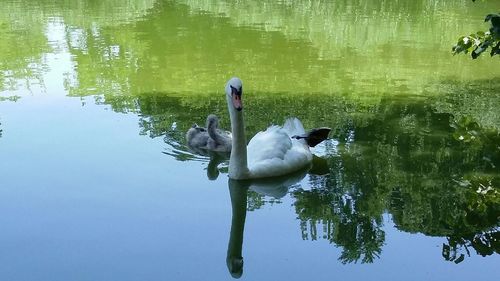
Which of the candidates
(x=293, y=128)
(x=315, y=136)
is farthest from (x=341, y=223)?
(x=293, y=128)

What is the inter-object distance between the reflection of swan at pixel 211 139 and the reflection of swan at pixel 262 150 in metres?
0.42

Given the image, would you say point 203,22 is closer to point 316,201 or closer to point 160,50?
point 160,50

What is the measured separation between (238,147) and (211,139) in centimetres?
117

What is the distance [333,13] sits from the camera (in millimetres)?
20266

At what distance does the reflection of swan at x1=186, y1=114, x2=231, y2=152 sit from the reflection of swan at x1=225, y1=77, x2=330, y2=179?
42 centimetres

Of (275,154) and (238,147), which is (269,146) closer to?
(275,154)

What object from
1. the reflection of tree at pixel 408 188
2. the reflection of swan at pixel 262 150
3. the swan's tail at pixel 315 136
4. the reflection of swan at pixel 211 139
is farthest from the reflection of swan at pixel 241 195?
the reflection of swan at pixel 211 139

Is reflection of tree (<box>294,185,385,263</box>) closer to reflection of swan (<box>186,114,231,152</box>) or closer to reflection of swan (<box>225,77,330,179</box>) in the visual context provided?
reflection of swan (<box>225,77,330,179</box>)

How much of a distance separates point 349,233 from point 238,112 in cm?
158

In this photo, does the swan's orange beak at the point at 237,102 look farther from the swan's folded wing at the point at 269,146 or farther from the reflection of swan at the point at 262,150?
the swan's folded wing at the point at 269,146

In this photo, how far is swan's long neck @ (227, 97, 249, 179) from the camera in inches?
255

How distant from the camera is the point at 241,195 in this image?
636 centimetres

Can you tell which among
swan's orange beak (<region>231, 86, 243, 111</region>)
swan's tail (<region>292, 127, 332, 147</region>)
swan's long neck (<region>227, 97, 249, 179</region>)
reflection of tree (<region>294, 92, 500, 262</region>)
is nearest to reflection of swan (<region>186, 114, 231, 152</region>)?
swan's tail (<region>292, 127, 332, 147</region>)

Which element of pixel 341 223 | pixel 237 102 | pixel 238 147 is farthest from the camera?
pixel 238 147
